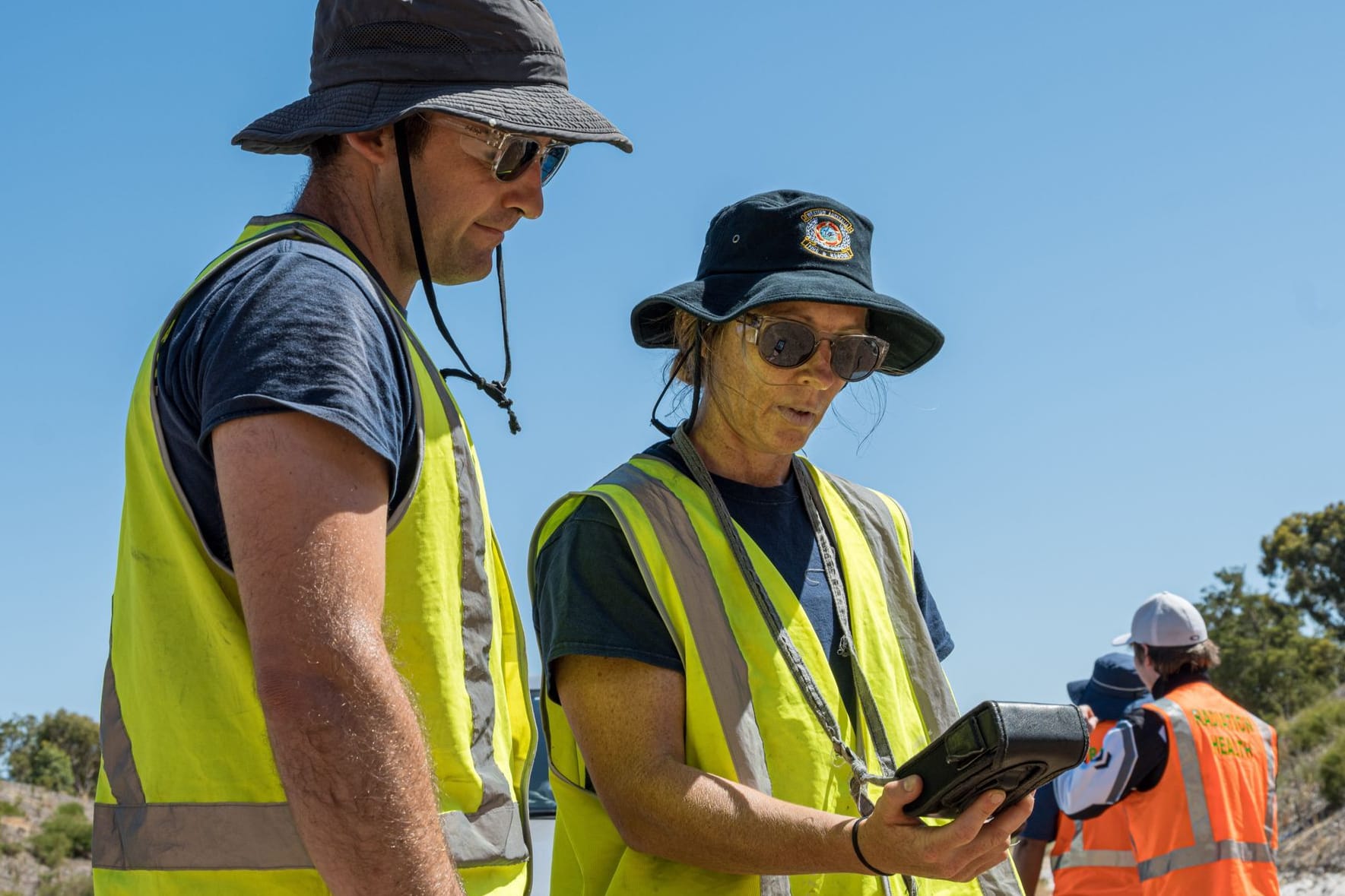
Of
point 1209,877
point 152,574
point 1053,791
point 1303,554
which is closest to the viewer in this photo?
point 152,574

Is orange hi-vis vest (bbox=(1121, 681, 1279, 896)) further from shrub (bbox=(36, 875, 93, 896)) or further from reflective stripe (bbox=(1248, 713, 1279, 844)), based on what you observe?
shrub (bbox=(36, 875, 93, 896))

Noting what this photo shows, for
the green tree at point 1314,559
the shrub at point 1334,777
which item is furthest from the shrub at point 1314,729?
the green tree at point 1314,559

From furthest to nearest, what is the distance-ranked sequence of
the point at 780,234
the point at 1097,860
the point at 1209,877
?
the point at 1097,860, the point at 1209,877, the point at 780,234

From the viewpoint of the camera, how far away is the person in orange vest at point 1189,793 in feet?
19.3

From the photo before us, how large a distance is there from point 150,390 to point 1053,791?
6.08 meters

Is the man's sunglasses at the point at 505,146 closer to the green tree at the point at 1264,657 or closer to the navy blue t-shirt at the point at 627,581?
the navy blue t-shirt at the point at 627,581

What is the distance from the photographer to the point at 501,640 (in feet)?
7.80

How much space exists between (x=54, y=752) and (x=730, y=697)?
2410 centimetres

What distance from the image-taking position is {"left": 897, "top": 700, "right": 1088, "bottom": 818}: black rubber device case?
8.63ft

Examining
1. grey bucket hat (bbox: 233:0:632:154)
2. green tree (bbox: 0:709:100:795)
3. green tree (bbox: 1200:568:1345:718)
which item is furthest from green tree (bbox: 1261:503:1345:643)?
grey bucket hat (bbox: 233:0:632:154)

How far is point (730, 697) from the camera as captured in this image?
3.05 meters

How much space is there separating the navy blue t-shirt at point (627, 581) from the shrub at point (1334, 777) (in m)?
16.2

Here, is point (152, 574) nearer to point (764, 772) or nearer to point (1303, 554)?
point (764, 772)

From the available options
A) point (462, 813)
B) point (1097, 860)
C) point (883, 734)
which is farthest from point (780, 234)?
point (1097, 860)
